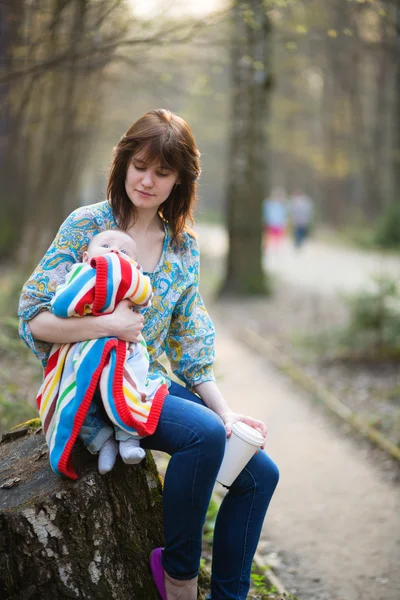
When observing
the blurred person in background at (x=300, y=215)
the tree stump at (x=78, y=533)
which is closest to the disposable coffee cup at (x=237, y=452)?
the tree stump at (x=78, y=533)

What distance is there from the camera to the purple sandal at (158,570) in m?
2.61

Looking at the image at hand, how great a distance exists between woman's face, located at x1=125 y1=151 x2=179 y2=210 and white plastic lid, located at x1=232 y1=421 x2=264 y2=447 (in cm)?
93

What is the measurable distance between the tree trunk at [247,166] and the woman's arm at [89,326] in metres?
9.87

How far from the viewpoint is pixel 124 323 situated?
8.16 ft

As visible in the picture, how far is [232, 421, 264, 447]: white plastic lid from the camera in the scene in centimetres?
265

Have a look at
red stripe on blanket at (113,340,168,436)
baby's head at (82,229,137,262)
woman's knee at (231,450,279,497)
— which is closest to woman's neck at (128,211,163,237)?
baby's head at (82,229,137,262)

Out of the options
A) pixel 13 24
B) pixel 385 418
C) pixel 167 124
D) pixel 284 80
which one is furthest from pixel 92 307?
pixel 284 80

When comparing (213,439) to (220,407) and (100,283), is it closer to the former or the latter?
(220,407)

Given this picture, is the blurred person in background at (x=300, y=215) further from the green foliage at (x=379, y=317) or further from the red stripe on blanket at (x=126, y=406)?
the red stripe on blanket at (x=126, y=406)

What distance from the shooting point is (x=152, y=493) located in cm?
279

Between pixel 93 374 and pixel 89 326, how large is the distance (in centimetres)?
17

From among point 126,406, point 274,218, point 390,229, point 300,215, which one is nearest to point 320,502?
point 126,406

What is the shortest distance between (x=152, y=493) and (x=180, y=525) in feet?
1.04

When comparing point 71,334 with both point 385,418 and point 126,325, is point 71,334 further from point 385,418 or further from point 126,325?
point 385,418
